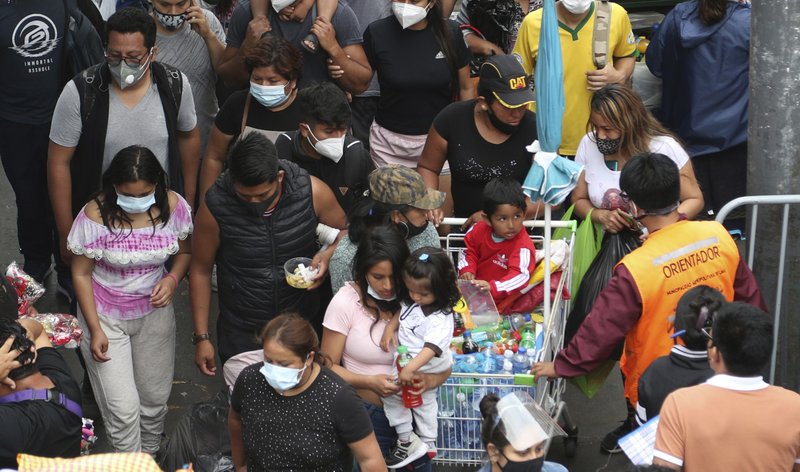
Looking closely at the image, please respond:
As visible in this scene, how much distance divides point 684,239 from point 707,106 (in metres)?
2.71

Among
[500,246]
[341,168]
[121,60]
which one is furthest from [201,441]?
[121,60]

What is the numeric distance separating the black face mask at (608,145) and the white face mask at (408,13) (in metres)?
1.58

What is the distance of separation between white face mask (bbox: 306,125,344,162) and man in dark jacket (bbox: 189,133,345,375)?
0.27m

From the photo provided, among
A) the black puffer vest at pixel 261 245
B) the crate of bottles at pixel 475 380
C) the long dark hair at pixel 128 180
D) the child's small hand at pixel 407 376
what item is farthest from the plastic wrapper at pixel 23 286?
the crate of bottles at pixel 475 380

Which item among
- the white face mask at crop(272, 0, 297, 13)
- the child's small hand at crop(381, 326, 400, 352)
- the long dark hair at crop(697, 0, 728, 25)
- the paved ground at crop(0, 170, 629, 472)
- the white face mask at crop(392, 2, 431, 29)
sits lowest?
the paved ground at crop(0, 170, 629, 472)

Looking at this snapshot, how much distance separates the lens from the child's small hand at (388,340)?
16.9 feet

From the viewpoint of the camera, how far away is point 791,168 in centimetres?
561

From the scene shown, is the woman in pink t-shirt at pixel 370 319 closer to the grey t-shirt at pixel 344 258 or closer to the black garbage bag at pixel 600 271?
the grey t-shirt at pixel 344 258

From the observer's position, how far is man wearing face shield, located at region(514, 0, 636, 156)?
710 centimetres

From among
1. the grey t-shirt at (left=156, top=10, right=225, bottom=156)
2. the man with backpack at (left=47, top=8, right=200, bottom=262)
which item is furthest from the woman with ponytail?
the man with backpack at (left=47, top=8, right=200, bottom=262)

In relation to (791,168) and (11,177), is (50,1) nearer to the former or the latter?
(11,177)

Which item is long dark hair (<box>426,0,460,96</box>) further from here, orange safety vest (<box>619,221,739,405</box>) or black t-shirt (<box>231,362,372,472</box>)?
black t-shirt (<box>231,362,372,472</box>)

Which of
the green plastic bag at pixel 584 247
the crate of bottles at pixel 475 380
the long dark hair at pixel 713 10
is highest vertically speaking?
the long dark hair at pixel 713 10

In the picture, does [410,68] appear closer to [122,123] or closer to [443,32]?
[443,32]
